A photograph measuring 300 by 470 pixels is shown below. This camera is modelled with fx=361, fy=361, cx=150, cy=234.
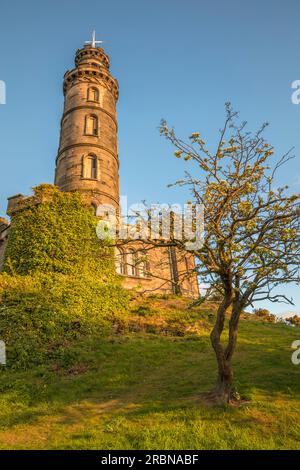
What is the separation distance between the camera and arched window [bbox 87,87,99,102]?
100 ft

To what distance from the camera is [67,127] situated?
29203 mm

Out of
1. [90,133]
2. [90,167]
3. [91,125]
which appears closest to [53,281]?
[90,167]

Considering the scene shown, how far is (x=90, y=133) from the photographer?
93.3 ft

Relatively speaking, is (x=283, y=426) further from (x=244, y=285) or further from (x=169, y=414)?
(x=244, y=285)

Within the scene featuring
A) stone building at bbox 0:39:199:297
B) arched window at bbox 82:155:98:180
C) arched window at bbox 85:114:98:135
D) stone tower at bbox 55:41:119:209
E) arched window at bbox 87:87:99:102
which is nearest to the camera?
stone building at bbox 0:39:199:297

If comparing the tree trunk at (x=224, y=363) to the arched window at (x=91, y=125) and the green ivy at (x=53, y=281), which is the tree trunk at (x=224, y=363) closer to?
the green ivy at (x=53, y=281)

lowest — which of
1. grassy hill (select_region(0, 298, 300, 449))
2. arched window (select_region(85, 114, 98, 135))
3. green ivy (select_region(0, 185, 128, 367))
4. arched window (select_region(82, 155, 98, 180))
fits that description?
grassy hill (select_region(0, 298, 300, 449))

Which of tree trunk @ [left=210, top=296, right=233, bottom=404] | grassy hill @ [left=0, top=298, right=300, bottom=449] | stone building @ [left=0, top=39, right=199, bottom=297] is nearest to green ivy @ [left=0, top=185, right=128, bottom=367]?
grassy hill @ [left=0, top=298, right=300, bottom=449]

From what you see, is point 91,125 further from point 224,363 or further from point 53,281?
point 224,363

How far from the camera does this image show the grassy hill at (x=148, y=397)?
320 inches

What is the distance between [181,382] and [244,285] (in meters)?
4.14

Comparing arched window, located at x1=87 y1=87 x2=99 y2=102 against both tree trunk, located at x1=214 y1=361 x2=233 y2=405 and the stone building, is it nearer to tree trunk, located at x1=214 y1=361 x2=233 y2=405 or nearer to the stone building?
the stone building

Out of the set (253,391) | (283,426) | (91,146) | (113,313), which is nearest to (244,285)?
(253,391)

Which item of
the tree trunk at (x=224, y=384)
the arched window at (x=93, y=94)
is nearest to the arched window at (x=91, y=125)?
the arched window at (x=93, y=94)
